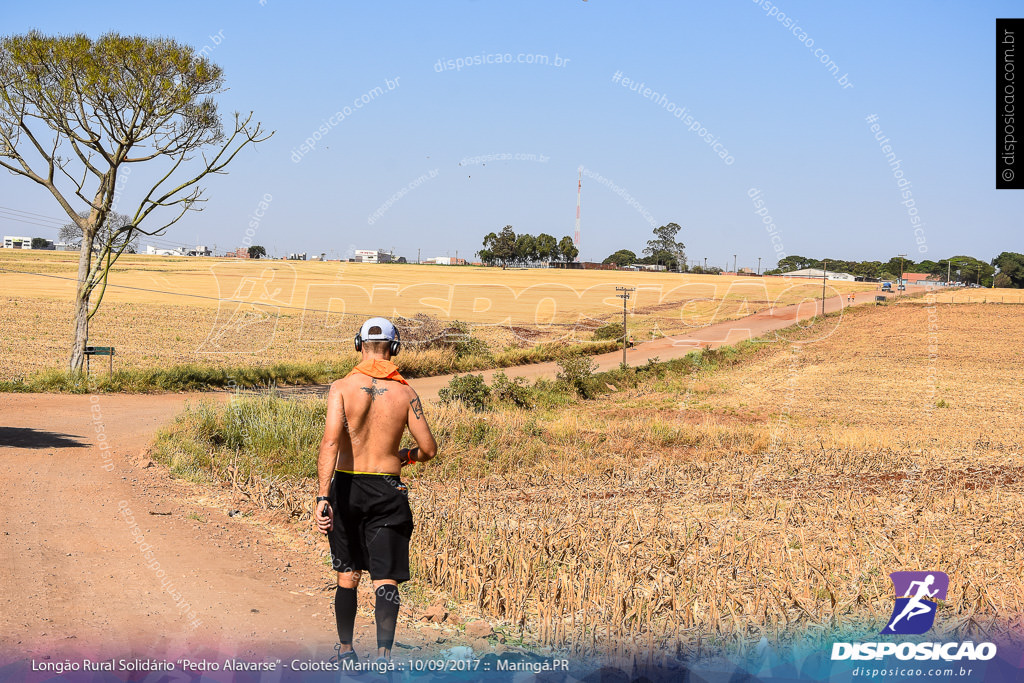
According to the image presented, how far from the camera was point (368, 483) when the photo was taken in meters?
4.90

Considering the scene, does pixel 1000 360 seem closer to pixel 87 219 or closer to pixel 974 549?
pixel 974 549

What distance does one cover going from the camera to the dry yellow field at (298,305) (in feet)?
98.9

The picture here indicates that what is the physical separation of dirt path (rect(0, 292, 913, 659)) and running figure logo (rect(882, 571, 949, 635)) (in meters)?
3.02

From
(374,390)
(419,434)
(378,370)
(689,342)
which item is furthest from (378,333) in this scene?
(689,342)

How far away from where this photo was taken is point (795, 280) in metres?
98.1

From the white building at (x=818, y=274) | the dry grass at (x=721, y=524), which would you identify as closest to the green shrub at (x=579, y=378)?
the dry grass at (x=721, y=524)

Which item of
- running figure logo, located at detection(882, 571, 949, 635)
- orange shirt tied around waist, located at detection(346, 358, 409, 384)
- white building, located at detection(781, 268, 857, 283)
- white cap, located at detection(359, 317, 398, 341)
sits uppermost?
white building, located at detection(781, 268, 857, 283)

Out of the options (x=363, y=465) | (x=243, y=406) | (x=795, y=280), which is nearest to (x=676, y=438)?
(x=243, y=406)

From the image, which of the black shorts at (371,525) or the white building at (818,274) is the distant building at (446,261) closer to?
the white building at (818,274)

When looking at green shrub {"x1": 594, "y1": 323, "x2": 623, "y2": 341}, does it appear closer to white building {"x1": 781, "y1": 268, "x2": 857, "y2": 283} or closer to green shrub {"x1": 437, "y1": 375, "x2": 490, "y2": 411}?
green shrub {"x1": 437, "y1": 375, "x2": 490, "y2": 411}

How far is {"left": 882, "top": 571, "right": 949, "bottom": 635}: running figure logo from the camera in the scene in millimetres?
5441

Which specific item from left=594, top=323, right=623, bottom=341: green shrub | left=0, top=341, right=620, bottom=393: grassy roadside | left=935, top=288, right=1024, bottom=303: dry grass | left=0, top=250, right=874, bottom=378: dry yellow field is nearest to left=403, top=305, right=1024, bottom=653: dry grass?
left=0, top=341, right=620, bottom=393: grassy roadside

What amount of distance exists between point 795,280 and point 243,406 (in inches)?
3709

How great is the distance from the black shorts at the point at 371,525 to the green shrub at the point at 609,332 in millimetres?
35785
